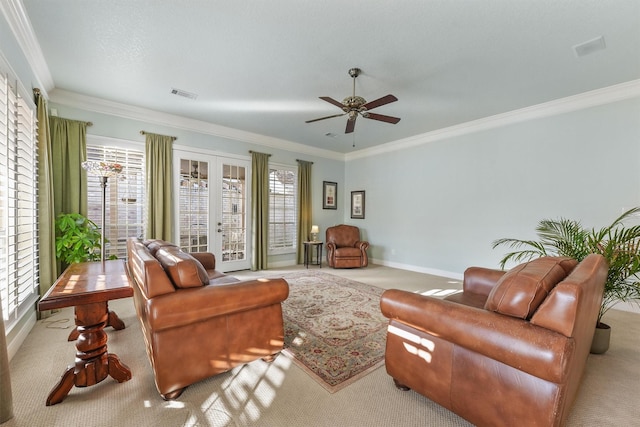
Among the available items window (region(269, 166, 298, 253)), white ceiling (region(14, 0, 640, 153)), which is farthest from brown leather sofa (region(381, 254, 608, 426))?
window (region(269, 166, 298, 253))

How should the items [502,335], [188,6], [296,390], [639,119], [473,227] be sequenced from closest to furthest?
1. [502,335]
2. [296,390]
3. [188,6]
4. [639,119]
5. [473,227]

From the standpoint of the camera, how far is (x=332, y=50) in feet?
9.06

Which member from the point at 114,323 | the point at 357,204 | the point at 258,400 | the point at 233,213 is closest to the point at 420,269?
the point at 357,204

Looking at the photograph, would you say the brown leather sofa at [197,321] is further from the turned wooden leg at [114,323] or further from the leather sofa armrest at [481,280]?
the leather sofa armrest at [481,280]

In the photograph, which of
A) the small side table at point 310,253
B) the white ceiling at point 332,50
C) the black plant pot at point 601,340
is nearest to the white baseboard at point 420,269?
the small side table at point 310,253

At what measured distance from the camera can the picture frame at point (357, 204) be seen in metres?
6.93

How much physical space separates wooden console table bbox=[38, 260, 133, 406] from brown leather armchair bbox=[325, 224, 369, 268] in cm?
431

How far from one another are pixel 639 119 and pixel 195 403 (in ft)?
18.5

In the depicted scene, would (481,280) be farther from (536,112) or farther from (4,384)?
(4,384)

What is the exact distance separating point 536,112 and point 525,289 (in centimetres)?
411

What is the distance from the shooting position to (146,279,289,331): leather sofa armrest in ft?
5.48

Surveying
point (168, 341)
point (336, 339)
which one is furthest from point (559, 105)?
point (168, 341)

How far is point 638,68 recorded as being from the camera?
119 inches

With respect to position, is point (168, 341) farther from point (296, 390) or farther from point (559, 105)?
point (559, 105)
